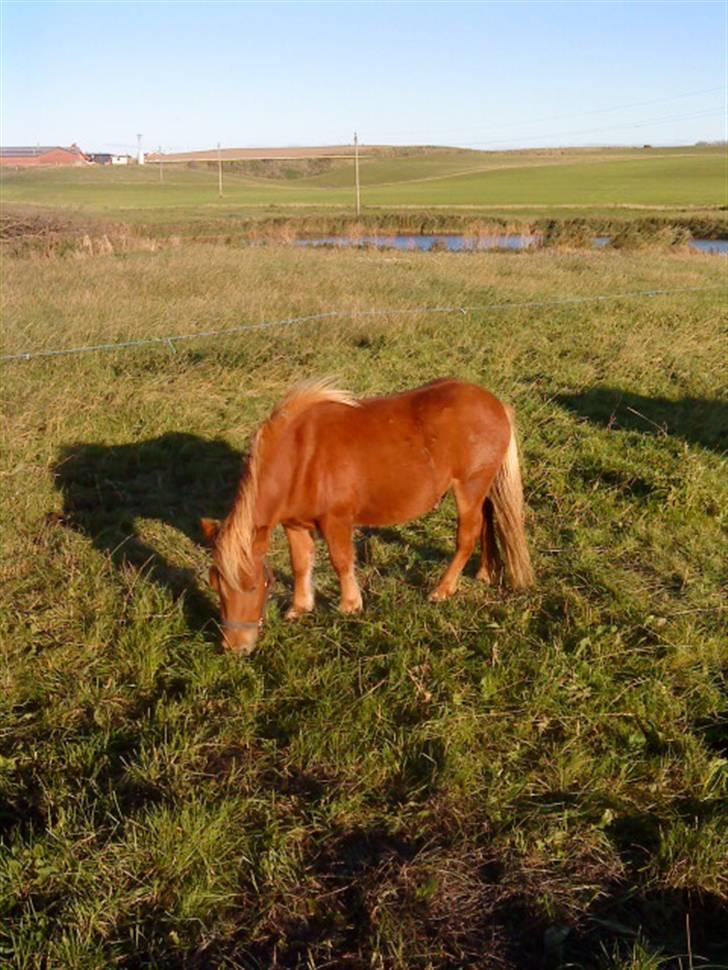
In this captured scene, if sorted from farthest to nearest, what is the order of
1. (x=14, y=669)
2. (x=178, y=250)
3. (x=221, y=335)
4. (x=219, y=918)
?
(x=178, y=250) < (x=221, y=335) < (x=14, y=669) < (x=219, y=918)

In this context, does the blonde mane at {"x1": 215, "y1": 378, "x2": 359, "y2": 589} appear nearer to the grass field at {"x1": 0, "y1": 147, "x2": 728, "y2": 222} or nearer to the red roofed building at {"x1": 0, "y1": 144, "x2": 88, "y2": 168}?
the grass field at {"x1": 0, "y1": 147, "x2": 728, "y2": 222}

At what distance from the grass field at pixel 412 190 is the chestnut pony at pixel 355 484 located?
3994 centimetres

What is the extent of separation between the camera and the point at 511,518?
4688mm

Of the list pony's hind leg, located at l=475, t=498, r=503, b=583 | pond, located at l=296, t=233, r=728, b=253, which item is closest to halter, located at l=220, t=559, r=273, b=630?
pony's hind leg, located at l=475, t=498, r=503, b=583

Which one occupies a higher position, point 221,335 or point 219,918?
point 221,335

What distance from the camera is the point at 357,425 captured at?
14.1ft

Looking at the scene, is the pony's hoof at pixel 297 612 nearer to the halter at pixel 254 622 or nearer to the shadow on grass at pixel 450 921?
the halter at pixel 254 622

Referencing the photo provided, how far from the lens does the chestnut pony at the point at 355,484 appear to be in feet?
12.4

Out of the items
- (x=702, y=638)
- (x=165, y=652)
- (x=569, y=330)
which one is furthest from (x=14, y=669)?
(x=569, y=330)

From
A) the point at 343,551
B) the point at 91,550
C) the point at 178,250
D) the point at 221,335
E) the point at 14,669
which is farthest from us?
the point at 178,250

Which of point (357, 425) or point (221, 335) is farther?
point (221, 335)

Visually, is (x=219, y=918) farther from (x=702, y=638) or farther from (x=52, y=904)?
(x=702, y=638)

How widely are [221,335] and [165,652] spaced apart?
20.6ft

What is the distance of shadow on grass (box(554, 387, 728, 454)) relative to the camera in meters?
7.23
